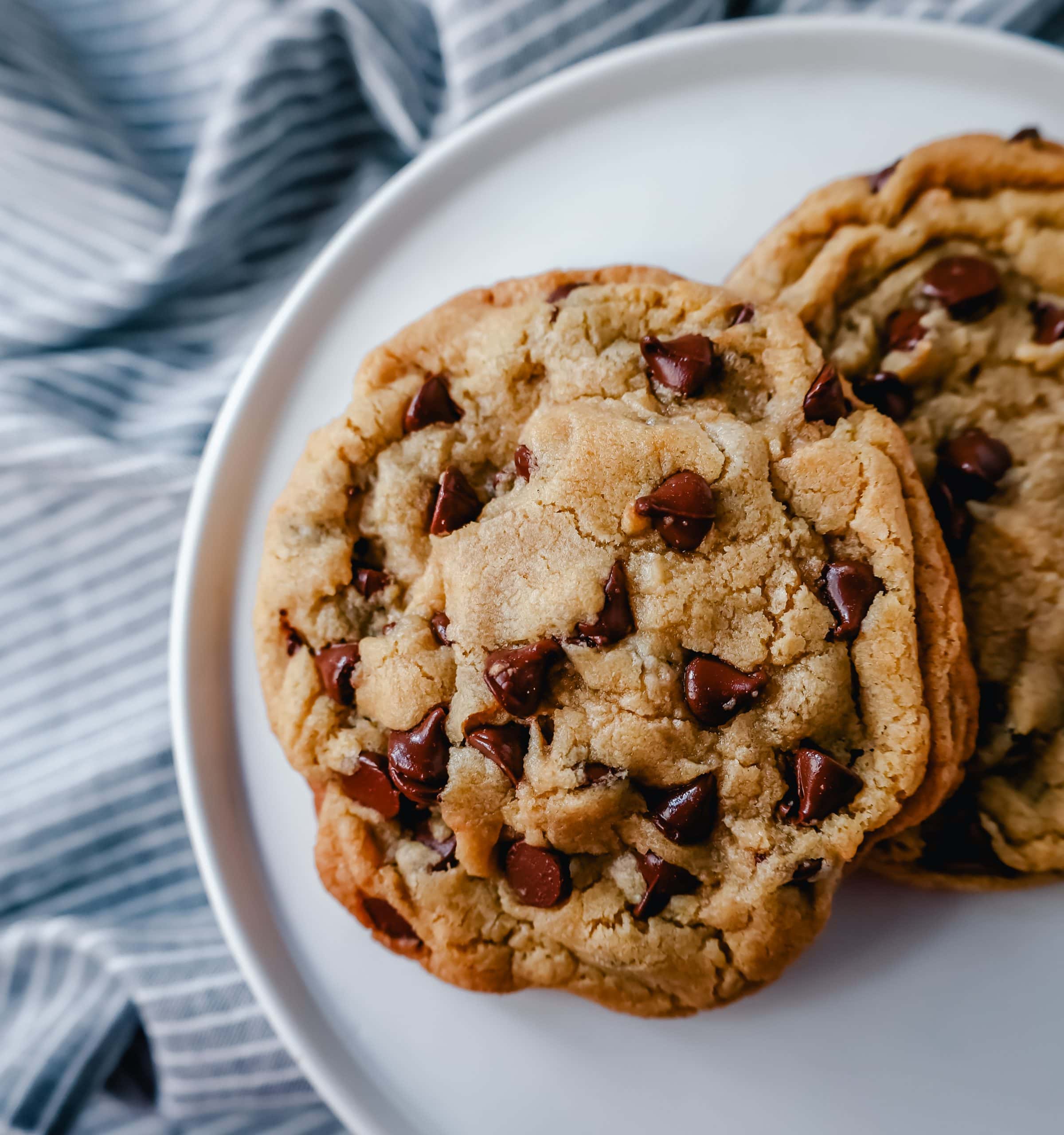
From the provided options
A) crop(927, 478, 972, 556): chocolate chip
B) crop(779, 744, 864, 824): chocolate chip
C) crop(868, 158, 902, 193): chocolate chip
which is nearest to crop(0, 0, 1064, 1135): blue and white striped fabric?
crop(868, 158, 902, 193): chocolate chip

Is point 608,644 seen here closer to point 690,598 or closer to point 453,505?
point 690,598

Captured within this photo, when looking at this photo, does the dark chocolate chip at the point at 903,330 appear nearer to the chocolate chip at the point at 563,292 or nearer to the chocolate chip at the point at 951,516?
the chocolate chip at the point at 951,516

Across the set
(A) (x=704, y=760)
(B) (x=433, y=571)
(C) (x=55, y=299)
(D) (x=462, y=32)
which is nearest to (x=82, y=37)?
(C) (x=55, y=299)

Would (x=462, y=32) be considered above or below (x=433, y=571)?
above

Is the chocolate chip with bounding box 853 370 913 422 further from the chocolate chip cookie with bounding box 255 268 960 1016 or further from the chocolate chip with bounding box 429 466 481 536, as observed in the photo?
the chocolate chip with bounding box 429 466 481 536

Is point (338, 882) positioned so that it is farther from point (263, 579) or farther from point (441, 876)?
point (263, 579)

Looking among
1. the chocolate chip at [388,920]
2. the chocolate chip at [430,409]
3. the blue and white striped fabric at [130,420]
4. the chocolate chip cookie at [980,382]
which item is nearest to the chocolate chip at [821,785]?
the chocolate chip cookie at [980,382]
